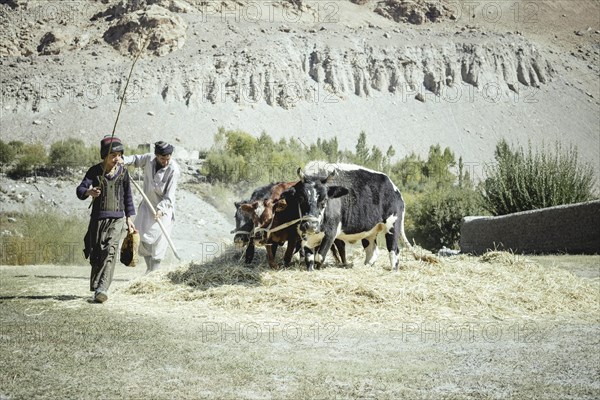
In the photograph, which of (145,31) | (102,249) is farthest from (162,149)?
(145,31)

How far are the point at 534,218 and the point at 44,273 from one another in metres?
10.7

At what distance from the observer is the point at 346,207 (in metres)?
8.66

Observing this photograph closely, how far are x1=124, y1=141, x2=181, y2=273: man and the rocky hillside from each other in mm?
44376

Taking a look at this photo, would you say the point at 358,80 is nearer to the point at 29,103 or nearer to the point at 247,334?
the point at 29,103

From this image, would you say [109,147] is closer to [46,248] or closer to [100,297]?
[100,297]

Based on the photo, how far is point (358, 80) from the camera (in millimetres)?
69250

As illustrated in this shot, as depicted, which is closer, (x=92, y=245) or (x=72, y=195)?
(x=92, y=245)

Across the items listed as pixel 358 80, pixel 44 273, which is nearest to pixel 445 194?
pixel 44 273

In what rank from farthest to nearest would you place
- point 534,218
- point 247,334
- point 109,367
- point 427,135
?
point 427,135
point 534,218
point 247,334
point 109,367

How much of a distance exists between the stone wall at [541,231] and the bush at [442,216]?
17.8 feet

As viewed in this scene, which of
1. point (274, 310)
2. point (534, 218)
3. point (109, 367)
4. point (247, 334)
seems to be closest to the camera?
point (109, 367)

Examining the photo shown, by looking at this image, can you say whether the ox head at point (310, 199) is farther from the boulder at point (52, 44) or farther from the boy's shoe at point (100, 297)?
the boulder at point (52, 44)

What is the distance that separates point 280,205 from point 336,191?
0.84 m

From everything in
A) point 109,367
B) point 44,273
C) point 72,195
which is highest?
point 109,367
